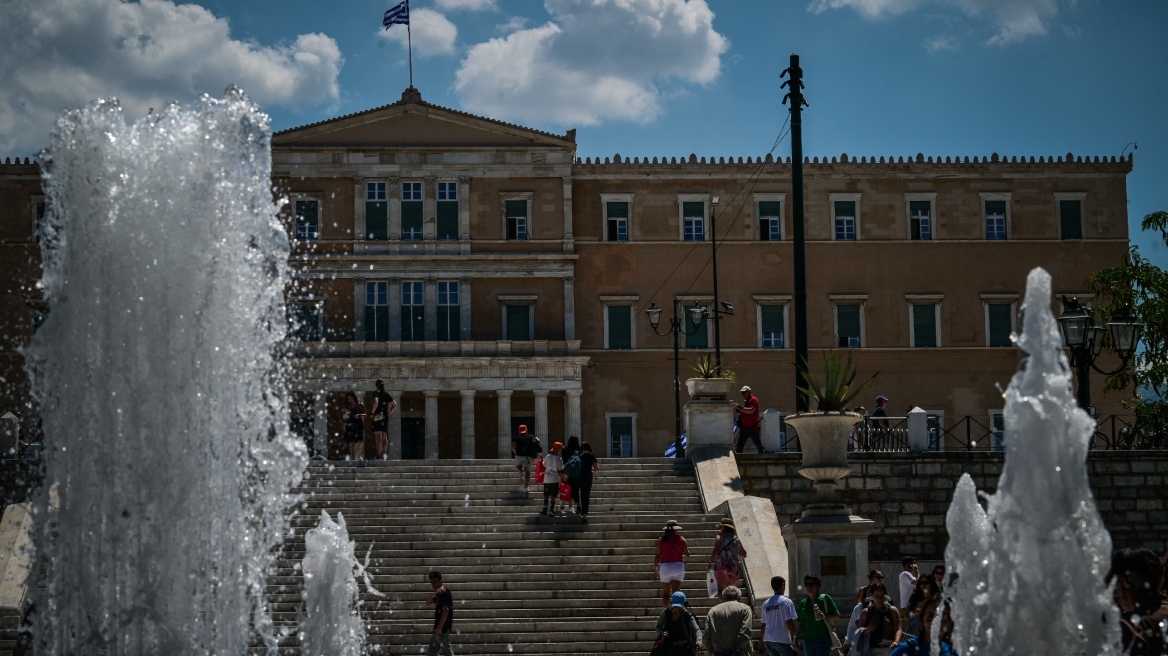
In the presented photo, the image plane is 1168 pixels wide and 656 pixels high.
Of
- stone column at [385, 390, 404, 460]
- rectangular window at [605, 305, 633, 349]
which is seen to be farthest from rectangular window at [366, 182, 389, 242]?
rectangular window at [605, 305, 633, 349]

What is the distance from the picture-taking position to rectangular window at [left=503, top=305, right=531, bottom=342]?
146 feet

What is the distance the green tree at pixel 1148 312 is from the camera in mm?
25453

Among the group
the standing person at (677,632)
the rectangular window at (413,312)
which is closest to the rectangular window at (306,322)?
the rectangular window at (413,312)

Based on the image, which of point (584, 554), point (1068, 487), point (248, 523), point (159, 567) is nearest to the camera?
point (1068, 487)

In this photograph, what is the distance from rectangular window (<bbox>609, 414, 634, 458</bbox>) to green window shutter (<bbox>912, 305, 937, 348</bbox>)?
28.5 feet

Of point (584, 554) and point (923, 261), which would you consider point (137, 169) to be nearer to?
point (584, 554)

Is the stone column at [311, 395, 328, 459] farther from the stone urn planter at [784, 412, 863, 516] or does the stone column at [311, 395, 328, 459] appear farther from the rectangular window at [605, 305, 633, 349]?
the stone urn planter at [784, 412, 863, 516]

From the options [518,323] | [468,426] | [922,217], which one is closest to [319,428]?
[468,426]

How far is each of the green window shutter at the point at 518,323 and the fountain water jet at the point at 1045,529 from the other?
1384 inches

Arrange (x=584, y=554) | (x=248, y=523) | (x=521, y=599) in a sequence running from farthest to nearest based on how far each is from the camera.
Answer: (x=584, y=554) < (x=521, y=599) < (x=248, y=523)

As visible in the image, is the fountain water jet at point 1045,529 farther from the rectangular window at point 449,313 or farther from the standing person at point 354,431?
the rectangular window at point 449,313

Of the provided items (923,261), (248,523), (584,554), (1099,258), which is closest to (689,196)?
(923,261)

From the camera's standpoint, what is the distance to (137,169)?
12953mm

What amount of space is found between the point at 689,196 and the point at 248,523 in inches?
1291
